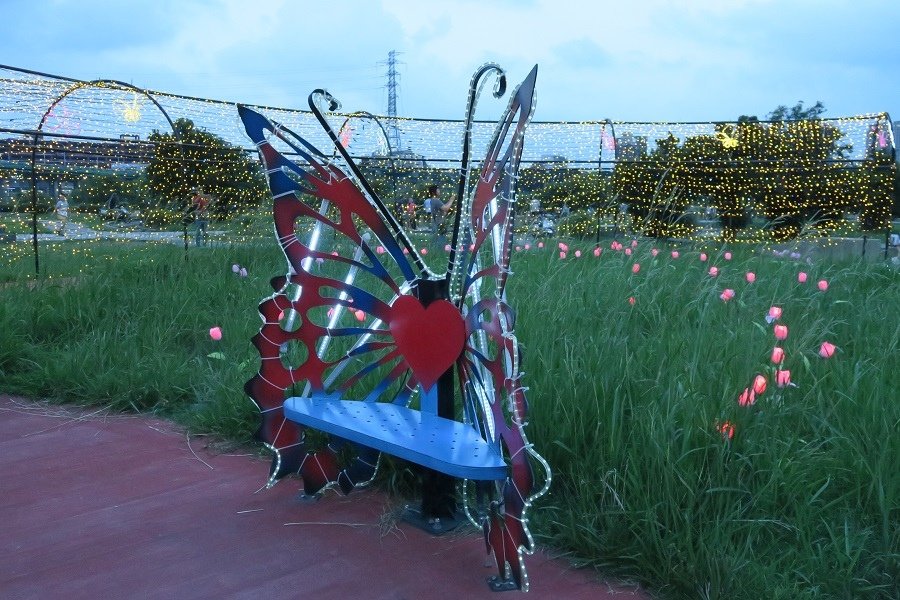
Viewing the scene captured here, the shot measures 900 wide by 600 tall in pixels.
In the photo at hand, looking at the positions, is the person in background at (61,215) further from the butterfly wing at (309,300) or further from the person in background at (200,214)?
the butterfly wing at (309,300)

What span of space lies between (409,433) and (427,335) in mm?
340

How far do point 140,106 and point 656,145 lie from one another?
6980 mm

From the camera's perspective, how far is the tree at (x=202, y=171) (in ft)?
27.5

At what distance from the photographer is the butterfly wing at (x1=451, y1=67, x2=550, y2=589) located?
2322mm

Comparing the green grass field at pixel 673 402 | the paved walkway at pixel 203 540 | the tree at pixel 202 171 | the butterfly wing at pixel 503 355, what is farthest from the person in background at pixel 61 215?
the butterfly wing at pixel 503 355

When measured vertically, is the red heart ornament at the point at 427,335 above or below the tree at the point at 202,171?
below

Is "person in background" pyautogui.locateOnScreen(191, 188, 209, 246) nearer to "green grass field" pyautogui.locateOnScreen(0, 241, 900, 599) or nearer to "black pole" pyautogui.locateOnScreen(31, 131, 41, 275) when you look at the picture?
"black pole" pyautogui.locateOnScreen(31, 131, 41, 275)

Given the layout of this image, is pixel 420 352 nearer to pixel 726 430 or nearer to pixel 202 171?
pixel 726 430

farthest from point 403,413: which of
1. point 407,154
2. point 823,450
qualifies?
point 407,154

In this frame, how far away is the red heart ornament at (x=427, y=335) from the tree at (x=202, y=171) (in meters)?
5.79

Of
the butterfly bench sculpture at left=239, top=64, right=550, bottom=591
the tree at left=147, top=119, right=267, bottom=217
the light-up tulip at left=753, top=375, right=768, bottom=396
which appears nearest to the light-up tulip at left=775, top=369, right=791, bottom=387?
the light-up tulip at left=753, top=375, right=768, bottom=396

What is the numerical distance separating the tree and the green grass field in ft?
9.86

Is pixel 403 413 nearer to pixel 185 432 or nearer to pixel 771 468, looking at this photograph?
pixel 771 468

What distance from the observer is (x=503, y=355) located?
7.79ft
